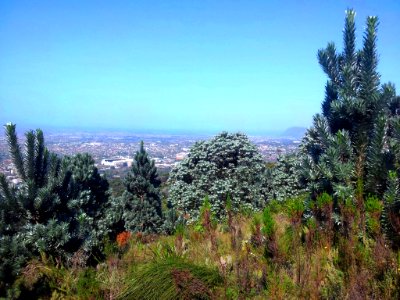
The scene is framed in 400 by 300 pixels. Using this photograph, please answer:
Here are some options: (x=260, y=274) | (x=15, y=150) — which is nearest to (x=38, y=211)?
(x=15, y=150)

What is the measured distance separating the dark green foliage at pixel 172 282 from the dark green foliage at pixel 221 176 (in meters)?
5.56

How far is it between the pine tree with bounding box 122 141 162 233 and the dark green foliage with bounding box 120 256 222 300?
16.8 feet

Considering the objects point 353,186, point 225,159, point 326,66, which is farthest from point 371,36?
point 225,159

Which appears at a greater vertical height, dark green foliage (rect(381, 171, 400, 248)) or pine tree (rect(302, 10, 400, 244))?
pine tree (rect(302, 10, 400, 244))

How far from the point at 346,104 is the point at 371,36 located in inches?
38.6

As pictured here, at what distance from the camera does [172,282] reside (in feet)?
11.8

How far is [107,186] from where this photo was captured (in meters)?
7.64

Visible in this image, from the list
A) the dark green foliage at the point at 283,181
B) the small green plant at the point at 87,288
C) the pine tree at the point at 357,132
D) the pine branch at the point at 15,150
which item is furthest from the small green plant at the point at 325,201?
the dark green foliage at the point at 283,181

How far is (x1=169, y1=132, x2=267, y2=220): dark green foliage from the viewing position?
9524mm

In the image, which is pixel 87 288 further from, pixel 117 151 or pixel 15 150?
pixel 117 151

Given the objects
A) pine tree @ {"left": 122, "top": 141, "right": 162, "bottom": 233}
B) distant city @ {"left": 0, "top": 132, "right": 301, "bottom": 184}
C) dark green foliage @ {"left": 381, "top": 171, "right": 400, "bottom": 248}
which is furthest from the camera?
pine tree @ {"left": 122, "top": 141, "right": 162, "bottom": 233}

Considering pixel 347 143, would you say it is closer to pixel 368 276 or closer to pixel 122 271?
pixel 368 276

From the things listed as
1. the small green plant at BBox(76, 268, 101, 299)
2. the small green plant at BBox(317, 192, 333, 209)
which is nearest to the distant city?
the small green plant at BBox(76, 268, 101, 299)

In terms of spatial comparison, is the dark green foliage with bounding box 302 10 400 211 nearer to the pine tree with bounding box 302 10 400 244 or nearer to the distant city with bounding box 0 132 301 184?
the pine tree with bounding box 302 10 400 244
